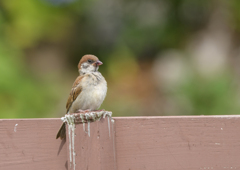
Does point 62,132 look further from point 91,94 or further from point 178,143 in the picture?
point 91,94

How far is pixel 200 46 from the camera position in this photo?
5.78 metres

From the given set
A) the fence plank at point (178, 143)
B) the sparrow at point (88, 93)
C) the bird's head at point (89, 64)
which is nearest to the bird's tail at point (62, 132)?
the fence plank at point (178, 143)

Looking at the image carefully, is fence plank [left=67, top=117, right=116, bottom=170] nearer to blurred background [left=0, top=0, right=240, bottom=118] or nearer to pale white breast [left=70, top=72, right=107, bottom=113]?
pale white breast [left=70, top=72, right=107, bottom=113]

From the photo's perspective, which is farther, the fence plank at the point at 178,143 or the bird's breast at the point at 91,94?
the bird's breast at the point at 91,94

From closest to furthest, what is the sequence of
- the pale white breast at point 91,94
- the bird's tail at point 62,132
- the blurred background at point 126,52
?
the bird's tail at point 62,132 → the pale white breast at point 91,94 → the blurred background at point 126,52

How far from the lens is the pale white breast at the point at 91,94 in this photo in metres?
A: 3.12

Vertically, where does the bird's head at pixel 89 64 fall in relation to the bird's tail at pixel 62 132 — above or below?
above

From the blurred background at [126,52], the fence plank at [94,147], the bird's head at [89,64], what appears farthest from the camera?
the blurred background at [126,52]

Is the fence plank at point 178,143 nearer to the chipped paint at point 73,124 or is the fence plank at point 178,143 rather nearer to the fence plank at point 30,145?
the chipped paint at point 73,124

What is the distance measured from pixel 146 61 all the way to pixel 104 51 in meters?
0.67

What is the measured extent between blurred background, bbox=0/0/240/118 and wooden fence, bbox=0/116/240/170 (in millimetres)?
3095

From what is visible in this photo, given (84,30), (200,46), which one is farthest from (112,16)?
(200,46)

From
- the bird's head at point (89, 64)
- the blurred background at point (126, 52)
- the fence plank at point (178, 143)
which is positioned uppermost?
the blurred background at point (126, 52)

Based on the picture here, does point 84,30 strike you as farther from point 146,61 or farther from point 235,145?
point 235,145
